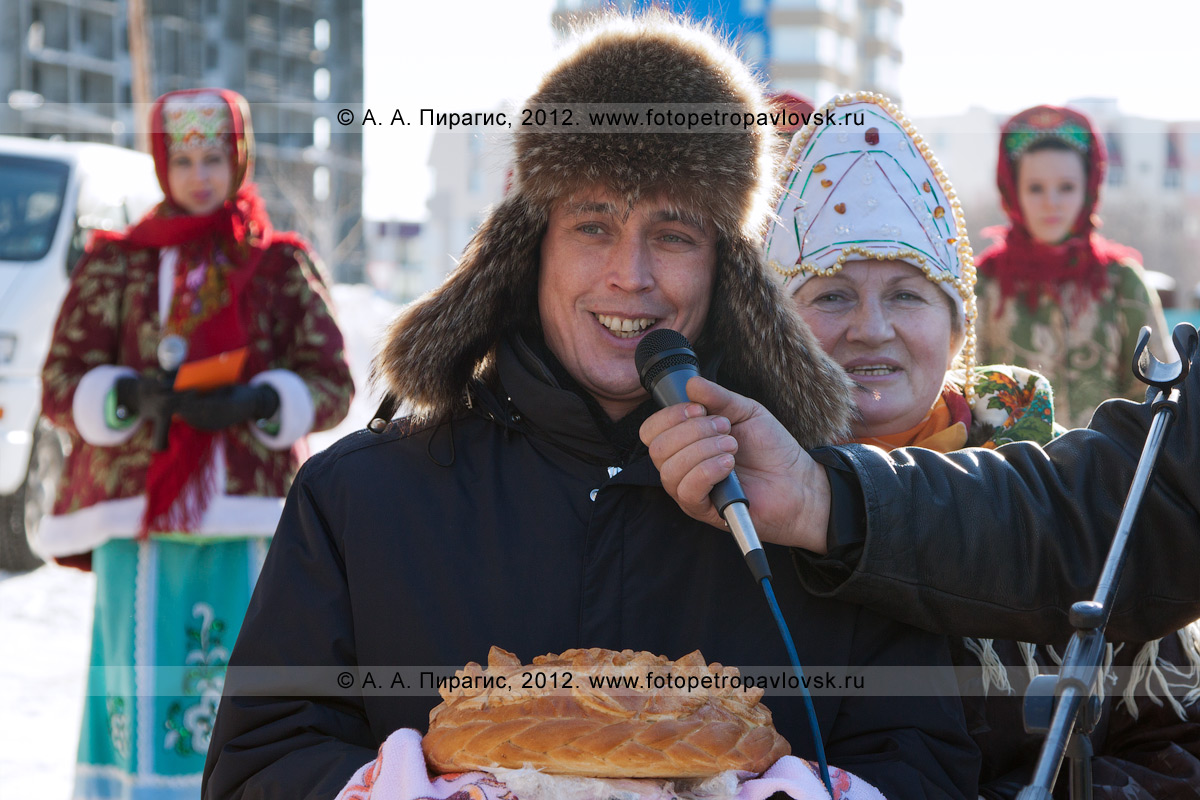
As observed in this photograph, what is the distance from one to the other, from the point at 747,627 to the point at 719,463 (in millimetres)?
426

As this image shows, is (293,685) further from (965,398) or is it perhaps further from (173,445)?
(173,445)

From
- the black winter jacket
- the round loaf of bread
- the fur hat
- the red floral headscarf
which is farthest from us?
the red floral headscarf

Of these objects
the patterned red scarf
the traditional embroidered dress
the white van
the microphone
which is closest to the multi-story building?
the white van

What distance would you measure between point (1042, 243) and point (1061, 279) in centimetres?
20

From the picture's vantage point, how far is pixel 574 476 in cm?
212

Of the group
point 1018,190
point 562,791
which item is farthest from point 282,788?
point 1018,190

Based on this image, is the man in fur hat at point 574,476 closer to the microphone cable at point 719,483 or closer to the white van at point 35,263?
the microphone cable at point 719,483

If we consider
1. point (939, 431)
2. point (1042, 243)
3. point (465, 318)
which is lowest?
point (939, 431)

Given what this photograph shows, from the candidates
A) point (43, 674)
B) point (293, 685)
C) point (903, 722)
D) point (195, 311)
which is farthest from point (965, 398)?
point (43, 674)

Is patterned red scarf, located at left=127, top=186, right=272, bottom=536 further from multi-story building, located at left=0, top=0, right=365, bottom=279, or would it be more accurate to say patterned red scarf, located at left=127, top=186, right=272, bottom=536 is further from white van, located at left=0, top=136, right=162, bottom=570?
multi-story building, located at left=0, top=0, right=365, bottom=279

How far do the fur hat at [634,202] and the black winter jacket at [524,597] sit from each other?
164 mm

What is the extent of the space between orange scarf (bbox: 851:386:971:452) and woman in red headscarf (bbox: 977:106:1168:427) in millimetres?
2147

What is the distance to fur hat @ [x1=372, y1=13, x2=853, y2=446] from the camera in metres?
2.13

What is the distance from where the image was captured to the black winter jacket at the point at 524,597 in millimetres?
1958
